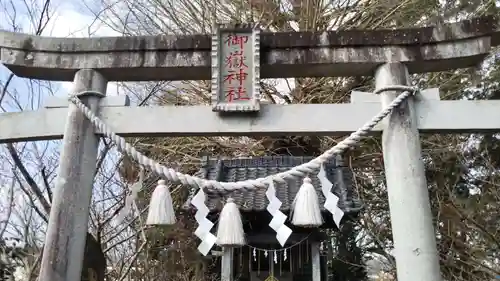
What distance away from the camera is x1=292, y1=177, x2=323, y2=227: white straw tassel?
274cm

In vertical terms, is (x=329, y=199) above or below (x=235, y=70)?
below

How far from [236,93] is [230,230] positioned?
1.01 meters

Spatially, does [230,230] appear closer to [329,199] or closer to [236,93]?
[329,199]

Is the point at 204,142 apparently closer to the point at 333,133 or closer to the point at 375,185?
the point at 375,185

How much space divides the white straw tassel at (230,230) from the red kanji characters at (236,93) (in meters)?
0.78

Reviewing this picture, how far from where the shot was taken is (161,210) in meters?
2.78

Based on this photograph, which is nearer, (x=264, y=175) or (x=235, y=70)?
(x=235, y=70)

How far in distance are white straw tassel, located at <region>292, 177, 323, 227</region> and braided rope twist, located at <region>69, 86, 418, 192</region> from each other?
0.49 ft

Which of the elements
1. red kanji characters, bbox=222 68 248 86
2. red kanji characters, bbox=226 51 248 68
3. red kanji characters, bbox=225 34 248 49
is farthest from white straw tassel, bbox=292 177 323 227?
red kanji characters, bbox=225 34 248 49

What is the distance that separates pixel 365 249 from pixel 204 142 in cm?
440

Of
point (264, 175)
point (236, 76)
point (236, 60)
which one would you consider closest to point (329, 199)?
point (236, 76)

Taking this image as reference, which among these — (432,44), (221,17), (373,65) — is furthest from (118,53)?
(221,17)

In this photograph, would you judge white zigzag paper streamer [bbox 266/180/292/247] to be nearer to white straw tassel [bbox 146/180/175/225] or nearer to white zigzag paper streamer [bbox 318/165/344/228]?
white zigzag paper streamer [bbox 318/165/344/228]

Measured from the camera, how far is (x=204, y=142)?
29.7 feet
